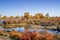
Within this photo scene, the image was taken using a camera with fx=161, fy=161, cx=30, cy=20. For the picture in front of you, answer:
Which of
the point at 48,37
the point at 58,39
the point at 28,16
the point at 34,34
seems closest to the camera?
the point at 48,37

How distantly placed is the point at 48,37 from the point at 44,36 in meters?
0.25

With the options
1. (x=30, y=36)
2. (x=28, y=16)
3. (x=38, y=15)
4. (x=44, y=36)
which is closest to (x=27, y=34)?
(x=30, y=36)

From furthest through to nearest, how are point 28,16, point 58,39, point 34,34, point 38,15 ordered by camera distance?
point 38,15 < point 28,16 < point 58,39 < point 34,34

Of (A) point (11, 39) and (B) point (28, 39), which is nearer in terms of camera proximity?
(B) point (28, 39)

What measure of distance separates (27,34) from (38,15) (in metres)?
40.8

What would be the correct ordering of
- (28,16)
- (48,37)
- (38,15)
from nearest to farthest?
(48,37)
(28,16)
(38,15)

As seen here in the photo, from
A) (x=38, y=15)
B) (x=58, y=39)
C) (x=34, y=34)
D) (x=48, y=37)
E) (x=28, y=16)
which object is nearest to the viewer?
(x=48, y=37)

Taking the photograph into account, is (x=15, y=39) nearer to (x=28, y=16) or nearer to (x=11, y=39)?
(x=11, y=39)

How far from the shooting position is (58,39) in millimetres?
10641

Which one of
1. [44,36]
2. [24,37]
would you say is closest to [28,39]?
[24,37]

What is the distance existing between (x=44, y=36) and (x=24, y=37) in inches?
46.7

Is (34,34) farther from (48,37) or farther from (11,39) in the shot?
(11,39)

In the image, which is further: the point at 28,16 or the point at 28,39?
the point at 28,16

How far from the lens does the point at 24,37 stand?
9.56 m
